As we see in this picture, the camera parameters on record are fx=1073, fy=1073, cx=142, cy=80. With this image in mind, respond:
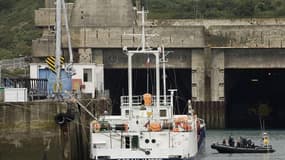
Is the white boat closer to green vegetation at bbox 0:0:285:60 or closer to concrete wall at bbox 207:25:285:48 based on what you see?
concrete wall at bbox 207:25:285:48

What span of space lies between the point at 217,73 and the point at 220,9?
75.7 meters

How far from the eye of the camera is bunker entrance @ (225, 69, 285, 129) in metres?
123

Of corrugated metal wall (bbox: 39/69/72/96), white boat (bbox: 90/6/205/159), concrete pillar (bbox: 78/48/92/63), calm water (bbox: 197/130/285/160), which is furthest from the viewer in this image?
concrete pillar (bbox: 78/48/92/63)

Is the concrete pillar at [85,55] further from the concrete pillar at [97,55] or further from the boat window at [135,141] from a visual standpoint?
the boat window at [135,141]

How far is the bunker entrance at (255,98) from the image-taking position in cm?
12269

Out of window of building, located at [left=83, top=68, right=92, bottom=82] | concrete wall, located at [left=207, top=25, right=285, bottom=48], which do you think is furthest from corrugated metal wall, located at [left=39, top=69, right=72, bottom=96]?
concrete wall, located at [left=207, top=25, right=285, bottom=48]

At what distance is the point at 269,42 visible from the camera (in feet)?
351

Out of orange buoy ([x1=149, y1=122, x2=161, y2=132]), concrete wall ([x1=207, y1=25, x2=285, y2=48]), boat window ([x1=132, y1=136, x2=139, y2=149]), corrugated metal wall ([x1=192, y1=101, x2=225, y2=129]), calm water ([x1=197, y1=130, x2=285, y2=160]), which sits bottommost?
calm water ([x1=197, y1=130, x2=285, y2=160])

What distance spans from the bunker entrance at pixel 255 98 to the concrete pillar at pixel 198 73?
481 inches

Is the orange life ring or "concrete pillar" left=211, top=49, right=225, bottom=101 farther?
"concrete pillar" left=211, top=49, right=225, bottom=101

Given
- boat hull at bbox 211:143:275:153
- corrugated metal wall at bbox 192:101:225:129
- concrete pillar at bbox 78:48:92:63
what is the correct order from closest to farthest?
boat hull at bbox 211:143:275:153, corrugated metal wall at bbox 192:101:225:129, concrete pillar at bbox 78:48:92:63

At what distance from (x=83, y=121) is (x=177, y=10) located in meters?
127

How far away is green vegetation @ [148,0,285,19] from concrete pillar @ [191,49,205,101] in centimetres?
5384

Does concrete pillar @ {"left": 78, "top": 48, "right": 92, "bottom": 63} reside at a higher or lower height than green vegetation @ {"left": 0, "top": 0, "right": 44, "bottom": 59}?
lower
